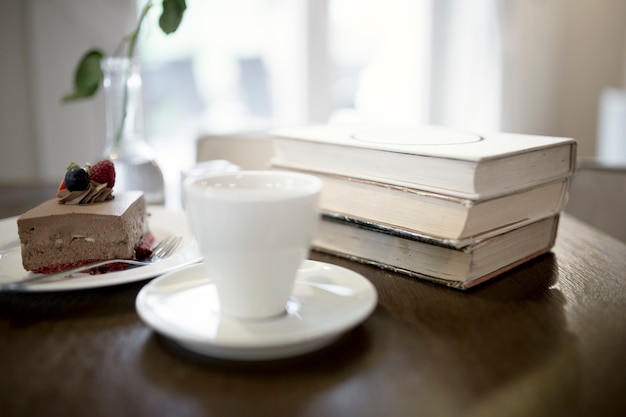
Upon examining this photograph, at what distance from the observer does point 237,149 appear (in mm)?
1464

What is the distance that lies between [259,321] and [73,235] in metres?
0.30

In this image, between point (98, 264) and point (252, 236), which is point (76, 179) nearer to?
point (98, 264)

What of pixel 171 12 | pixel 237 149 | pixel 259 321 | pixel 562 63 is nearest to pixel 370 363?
pixel 259 321

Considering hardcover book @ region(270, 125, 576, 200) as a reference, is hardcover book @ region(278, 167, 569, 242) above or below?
below

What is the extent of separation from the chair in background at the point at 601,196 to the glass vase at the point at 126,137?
2.82ft

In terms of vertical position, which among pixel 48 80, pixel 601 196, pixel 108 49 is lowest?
pixel 601 196

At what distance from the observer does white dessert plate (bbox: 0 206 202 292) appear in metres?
0.65

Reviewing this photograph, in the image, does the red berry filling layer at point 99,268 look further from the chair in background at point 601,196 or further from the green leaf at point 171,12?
the chair in background at point 601,196

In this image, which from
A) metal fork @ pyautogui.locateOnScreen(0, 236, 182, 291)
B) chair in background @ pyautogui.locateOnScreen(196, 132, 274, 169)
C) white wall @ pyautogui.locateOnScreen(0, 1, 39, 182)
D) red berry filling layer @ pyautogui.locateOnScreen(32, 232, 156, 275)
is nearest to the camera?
metal fork @ pyautogui.locateOnScreen(0, 236, 182, 291)

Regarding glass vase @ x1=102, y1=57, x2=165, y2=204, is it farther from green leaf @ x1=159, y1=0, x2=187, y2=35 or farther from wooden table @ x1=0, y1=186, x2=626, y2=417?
wooden table @ x1=0, y1=186, x2=626, y2=417

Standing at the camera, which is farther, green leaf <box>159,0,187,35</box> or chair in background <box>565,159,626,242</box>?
chair in background <box>565,159,626,242</box>

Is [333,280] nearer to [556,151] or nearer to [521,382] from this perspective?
[521,382]

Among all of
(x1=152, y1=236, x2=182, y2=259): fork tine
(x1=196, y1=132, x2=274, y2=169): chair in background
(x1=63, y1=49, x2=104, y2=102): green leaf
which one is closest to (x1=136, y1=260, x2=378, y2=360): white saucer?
(x1=152, y1=236, x2=182, y2=259): fork tine

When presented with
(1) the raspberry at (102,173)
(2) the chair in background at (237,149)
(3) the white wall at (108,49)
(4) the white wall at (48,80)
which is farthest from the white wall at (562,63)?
(1) the raspberry at (102,173)
